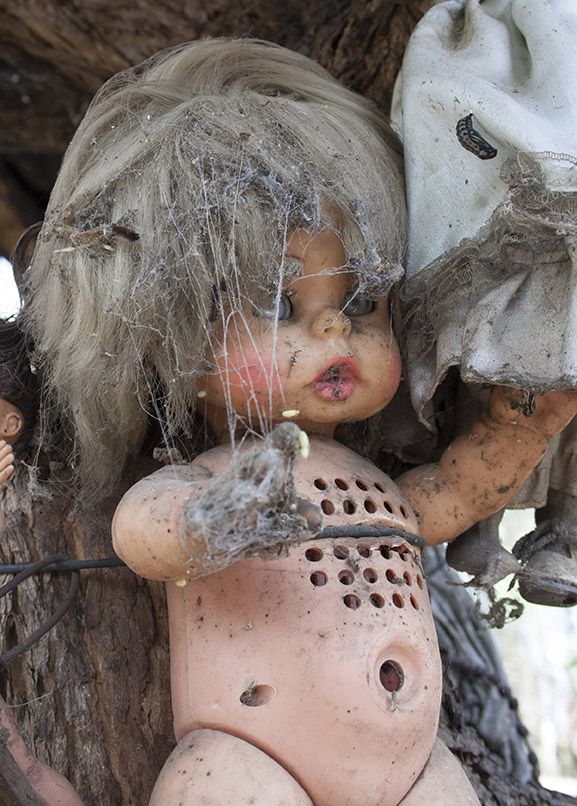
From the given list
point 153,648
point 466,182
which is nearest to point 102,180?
point 466,182

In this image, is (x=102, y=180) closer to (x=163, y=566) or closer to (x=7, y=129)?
(x=163, y=566)

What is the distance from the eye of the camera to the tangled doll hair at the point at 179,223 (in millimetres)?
1047

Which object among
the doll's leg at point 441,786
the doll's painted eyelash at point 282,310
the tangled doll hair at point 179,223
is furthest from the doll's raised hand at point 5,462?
the doll's leg at point 441,786

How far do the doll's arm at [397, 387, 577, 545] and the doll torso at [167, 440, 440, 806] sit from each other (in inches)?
7.2

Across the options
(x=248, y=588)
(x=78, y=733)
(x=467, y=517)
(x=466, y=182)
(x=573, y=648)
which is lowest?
(x=573, y=648)

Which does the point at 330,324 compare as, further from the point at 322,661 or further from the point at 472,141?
the point at 322,661

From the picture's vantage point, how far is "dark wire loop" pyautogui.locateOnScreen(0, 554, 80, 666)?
114 centimetres

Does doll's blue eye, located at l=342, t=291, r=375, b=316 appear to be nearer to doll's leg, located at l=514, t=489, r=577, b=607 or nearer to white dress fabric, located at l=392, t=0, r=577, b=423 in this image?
white dress fabric, located at l=392, t=0, r=577, b=423

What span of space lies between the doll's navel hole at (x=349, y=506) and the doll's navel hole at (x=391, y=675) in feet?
0.65

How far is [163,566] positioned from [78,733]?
1.43ft

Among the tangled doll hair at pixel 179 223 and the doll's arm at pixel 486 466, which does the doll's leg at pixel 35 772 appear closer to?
the tangled doll hair at pixel 179 223

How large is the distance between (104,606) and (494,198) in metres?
0.84

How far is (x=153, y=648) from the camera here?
4.26 ft

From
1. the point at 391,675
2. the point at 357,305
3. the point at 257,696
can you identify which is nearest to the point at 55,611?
the point at 257,696
